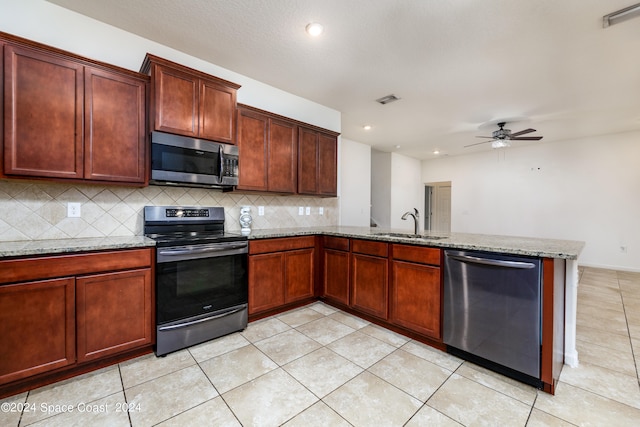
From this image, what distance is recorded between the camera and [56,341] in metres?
1.75

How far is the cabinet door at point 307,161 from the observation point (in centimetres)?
345

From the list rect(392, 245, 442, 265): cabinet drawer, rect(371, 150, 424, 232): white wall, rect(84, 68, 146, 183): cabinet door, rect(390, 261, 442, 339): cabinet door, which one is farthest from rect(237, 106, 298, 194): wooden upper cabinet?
rect(371, 150, 424, 232): white wall

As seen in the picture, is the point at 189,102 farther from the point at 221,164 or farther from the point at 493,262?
the point at 493,262

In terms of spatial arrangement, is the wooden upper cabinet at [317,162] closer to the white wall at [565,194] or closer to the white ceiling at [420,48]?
the white ceiling at [420,48]

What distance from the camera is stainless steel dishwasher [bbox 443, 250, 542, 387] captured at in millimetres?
1773

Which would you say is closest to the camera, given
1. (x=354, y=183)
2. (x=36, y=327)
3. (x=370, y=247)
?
(x=36, y=327)

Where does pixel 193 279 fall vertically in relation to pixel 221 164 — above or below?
below

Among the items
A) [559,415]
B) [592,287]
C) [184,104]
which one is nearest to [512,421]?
[559,415]

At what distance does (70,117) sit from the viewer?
6.46 ft

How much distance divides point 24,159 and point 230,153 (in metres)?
1.42

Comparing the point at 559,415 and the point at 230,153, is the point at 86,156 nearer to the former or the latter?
the point at 230,153

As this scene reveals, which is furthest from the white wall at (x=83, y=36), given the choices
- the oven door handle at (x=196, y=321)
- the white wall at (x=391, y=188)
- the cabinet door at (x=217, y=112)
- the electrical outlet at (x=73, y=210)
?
the white wall at (x=391, y=188)

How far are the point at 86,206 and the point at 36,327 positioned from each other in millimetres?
971

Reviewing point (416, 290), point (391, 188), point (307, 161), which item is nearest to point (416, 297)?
point (416, 290)
